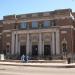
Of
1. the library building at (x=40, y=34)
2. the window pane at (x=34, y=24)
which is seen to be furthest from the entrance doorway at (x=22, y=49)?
the window pane at (x=34, y=24)

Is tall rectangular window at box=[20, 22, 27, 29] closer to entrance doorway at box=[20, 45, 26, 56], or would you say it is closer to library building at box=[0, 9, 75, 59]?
library building at box=[0, 9, 75, 59]

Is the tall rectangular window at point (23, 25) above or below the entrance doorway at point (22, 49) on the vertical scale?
above

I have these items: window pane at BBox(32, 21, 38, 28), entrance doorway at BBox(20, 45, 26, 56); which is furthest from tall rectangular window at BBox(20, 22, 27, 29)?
entrance doorway at BBox(20, 45, 26, 56)

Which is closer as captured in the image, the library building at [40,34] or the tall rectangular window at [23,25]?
the library building at [40,34]

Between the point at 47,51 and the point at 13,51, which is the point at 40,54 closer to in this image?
the point at 47,51

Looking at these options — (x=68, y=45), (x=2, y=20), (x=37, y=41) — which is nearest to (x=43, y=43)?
(x=37, y=41)

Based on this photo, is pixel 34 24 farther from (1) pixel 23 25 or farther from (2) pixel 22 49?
(2) pixel 22 49

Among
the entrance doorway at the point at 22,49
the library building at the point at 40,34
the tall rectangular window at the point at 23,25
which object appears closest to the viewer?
the library building at the point at 40,34

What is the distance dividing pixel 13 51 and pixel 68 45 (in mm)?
16306

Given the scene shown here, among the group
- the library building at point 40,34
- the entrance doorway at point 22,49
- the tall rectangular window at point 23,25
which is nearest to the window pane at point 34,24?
the library building at point 40,34

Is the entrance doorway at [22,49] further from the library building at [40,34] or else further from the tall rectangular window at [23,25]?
the tall rectangular window at [23,25]

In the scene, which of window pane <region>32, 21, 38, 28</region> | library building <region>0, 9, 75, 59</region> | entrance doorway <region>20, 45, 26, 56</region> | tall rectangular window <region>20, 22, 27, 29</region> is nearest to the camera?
library building <region>0, 9, 75, 59</region>

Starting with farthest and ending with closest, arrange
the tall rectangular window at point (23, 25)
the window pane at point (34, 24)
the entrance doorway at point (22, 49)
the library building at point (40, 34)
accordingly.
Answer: the tall rectangular window at point (23, 25) < the window pane at point (34, 24) < the entrance doorway at point (22, 49) < the library building at point (40, 34)

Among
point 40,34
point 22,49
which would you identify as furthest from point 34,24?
point 22,49
